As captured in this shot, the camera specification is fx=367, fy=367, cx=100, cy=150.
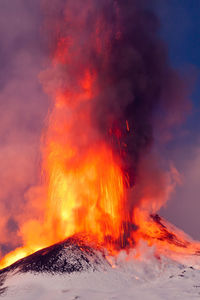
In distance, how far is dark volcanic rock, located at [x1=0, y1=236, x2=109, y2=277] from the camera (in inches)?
2403

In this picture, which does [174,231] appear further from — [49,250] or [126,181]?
[49,250]

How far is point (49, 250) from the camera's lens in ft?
224

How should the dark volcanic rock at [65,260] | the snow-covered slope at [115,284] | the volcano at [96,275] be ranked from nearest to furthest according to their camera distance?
the snow-covered slope at [115,284], the volcano at [96,275], the dark volcanic rock at [65,260]

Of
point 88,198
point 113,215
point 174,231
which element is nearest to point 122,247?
point 113,215

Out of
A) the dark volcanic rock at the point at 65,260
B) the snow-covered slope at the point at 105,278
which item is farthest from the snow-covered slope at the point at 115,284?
the dark volcanic rock at the point at 65,260

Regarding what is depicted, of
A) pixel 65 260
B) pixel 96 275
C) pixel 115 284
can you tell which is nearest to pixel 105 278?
pixel 96 275

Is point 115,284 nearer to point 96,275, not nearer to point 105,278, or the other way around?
point 105,278

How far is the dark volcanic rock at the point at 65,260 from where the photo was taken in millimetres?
61031

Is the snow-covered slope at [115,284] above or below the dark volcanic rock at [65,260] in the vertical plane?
below

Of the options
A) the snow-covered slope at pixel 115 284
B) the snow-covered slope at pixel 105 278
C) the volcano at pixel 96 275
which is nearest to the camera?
the snow-covered slope at pixel 115 284

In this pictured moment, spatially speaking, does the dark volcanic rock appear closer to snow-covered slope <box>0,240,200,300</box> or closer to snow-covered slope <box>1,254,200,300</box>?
snow-covered slope <box>0,240,200,300</box>

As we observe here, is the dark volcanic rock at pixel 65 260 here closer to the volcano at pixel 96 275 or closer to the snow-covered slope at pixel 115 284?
the volcano at pixel 96 275

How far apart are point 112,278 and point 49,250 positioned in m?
14.6

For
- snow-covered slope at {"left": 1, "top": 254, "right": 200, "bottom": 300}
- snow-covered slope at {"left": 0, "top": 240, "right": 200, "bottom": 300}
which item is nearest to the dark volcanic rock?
snow-covered slope at {"left": 0, "top": 240, "right": 200, "bottom": 300}
